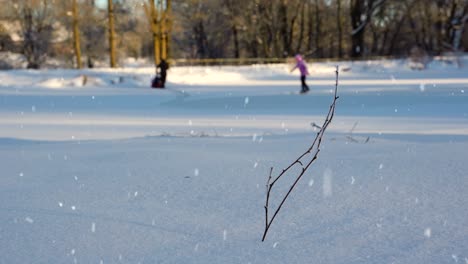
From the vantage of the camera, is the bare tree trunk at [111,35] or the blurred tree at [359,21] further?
the blurred tree at [359,21]

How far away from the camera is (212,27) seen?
1622 inches

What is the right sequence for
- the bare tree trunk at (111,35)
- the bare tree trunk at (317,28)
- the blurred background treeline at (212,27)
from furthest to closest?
the bare tree trunk at (317,28), the blurred background treeline at (212,27), the bare tree trunk at (111,35)

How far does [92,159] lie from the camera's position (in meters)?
3.23

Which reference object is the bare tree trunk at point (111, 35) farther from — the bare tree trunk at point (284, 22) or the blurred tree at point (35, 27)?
the bare tree trunk at point (284, 22)

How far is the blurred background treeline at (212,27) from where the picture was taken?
26.3 m

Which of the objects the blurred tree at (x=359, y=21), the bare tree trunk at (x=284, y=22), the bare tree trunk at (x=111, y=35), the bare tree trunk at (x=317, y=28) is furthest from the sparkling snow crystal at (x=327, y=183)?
the bare tree trunk at (x=317, y=28)

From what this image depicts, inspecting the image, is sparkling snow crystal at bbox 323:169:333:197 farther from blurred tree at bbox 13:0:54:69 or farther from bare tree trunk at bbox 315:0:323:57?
bare tree trunk at bbox 315:0:323:57

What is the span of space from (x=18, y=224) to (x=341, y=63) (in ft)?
86.6

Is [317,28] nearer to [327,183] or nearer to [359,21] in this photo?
[359,21]

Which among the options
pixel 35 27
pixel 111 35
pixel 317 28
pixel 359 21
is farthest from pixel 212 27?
pixel 111 35

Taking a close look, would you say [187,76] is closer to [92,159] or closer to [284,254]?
[92,159]

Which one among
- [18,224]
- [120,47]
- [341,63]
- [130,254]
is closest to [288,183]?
[130,254]

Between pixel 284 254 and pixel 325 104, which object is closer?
pixel 284 254

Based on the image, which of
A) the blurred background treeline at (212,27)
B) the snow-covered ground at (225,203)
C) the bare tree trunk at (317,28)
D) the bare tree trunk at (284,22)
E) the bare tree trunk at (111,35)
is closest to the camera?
the snow-covered ground at (225,203)
